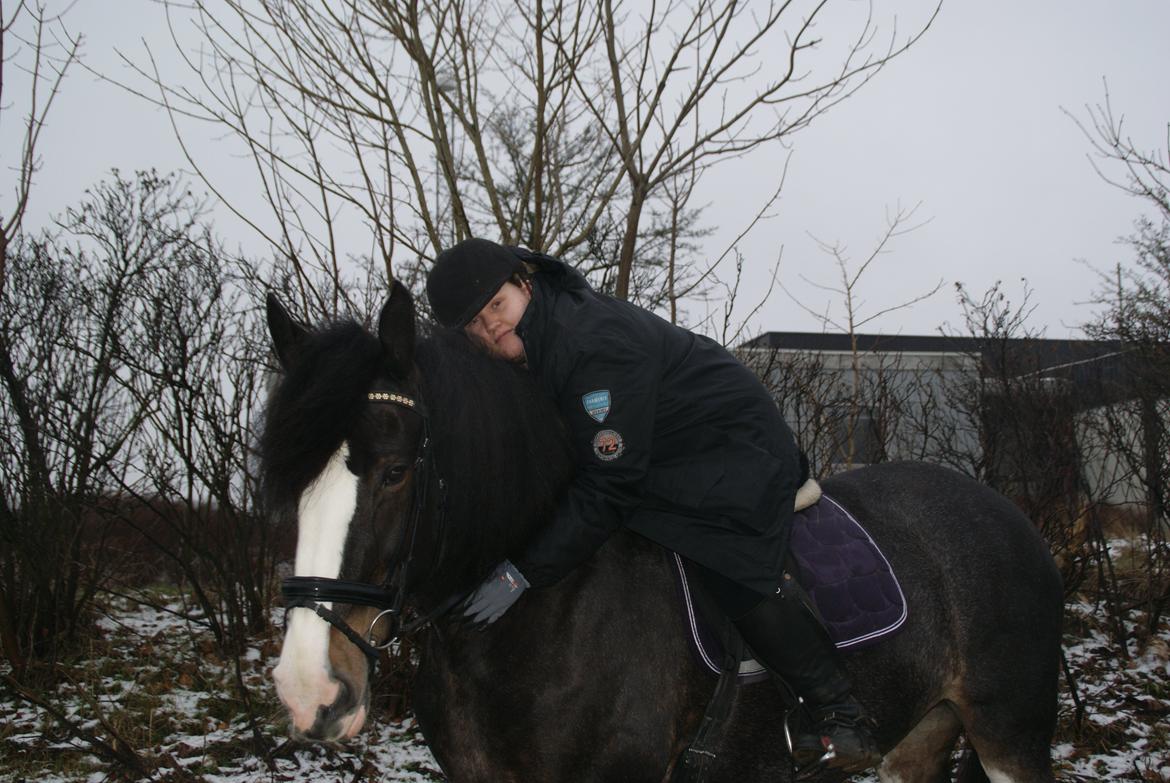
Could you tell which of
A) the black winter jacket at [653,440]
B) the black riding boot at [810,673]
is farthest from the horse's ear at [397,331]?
the black riding boot at [810,673]

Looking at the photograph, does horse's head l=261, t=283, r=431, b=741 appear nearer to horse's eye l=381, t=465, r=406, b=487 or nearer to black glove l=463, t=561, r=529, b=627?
horse's eye l=381, t=465, r=406, b=487

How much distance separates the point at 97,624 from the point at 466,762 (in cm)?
647

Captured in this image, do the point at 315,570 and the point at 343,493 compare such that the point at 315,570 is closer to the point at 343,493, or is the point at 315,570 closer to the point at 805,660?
the point at 343,493

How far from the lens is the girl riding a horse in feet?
8.14

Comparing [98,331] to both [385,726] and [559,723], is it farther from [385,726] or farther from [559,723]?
[559,723]

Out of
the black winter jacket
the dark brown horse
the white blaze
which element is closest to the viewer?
the white blaze

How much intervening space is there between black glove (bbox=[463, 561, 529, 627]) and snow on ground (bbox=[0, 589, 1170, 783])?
2588 millimetres

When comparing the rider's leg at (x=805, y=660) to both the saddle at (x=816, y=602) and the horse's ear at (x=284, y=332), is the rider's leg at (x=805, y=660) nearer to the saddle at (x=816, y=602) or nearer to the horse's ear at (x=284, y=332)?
the saddle at (x=816, y=602)

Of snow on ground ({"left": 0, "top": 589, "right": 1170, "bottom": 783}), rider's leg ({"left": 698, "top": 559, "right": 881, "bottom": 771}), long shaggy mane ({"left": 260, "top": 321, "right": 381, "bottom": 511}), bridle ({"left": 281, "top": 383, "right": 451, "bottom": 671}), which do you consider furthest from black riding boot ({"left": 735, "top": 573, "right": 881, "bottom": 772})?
snow on ground ({"left": 0, "top": 589, "right": 1170, "bottom": 783})

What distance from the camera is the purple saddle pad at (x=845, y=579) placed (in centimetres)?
296

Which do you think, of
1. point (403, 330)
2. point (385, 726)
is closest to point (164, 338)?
point (385, 726)

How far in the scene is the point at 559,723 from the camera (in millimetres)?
2418

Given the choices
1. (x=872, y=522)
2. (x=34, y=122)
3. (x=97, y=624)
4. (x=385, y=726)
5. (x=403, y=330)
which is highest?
(x=34, y=122)

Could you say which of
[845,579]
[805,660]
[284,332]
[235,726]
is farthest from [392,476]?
[235,726]
